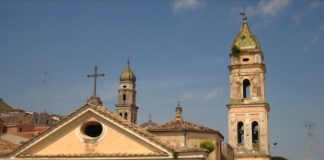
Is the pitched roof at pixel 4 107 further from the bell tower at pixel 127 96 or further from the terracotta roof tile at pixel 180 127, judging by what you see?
the terracotta roof tile at pixel 180 127

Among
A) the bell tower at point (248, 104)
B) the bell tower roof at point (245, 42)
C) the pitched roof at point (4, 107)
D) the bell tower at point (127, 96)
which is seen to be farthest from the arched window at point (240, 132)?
the pitched roof at point (4, 107)

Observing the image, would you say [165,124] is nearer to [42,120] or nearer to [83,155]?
[83,155]

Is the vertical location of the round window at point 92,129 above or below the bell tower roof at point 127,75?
below

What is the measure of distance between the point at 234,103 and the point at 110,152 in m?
21.1

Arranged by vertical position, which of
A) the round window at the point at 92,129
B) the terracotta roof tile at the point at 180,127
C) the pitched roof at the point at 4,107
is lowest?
the round window at the point at 92,129

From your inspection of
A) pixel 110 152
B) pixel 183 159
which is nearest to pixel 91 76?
pixel 110 152

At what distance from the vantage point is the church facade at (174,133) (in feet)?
56.9

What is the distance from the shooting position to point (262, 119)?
36625 millimetres

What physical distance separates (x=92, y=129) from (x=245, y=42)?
23462 mm

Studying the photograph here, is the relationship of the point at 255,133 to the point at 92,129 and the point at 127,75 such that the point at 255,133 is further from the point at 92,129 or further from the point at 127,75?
the point at 127,75

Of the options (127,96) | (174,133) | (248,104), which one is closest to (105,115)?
(174,133)

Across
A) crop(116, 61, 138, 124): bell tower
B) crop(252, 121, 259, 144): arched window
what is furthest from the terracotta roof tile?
crop(116, 61, 138, 124): bell tower

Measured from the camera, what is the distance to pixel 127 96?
235 ft

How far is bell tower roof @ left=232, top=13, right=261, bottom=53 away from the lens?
38750 mm
